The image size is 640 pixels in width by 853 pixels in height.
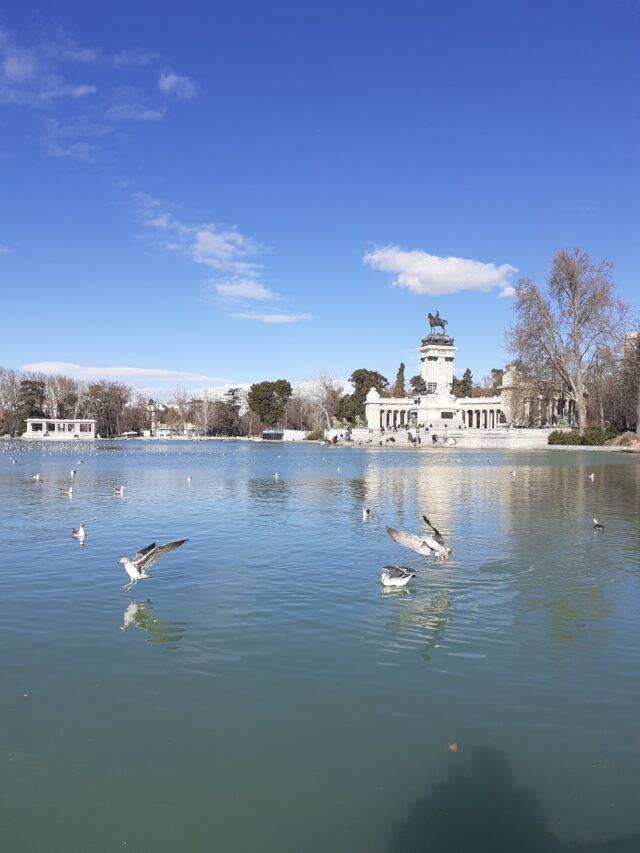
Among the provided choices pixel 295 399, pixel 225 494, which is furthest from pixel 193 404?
pixel 225 494

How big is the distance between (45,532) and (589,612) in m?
12.7

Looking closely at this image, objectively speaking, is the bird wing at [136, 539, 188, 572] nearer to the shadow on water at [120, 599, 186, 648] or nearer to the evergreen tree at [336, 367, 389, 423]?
the shadow on water at [120, 599, 186, 648]

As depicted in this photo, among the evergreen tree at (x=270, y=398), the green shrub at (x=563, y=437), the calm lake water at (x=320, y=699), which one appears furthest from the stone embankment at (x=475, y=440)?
the calm lake water at (x=320, y=699)

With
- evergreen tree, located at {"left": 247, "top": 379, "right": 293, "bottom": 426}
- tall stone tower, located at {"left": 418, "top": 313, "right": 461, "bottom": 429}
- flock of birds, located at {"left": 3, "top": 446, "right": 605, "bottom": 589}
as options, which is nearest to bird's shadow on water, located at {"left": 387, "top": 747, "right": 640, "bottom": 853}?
flock of birds, located at {"left": 3, "top": 446, "right": 605, "bottom": 589}

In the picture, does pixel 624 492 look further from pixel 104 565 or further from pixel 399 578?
pixel 104 565

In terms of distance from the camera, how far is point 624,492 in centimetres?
2573

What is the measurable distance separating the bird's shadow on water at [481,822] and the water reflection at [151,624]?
14.1ft

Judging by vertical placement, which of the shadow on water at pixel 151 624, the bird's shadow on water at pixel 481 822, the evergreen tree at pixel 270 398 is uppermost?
the evergreen tree at pixel 270 398

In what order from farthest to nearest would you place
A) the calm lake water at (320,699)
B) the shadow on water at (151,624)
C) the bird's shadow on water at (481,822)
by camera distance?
the shadow on water at (151,624) → the calm lake water at (320,699) → the bird's shadow on water at (481,822)

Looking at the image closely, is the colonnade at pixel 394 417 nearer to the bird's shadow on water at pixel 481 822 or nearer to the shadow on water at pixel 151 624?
the shadow on water at pixel 151 624

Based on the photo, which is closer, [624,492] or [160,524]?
[160,524]

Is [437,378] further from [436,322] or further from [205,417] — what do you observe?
[205,417]

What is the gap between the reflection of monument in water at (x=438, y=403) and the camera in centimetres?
9406

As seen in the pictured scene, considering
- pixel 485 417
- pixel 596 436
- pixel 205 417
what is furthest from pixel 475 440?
pixel 205 417
